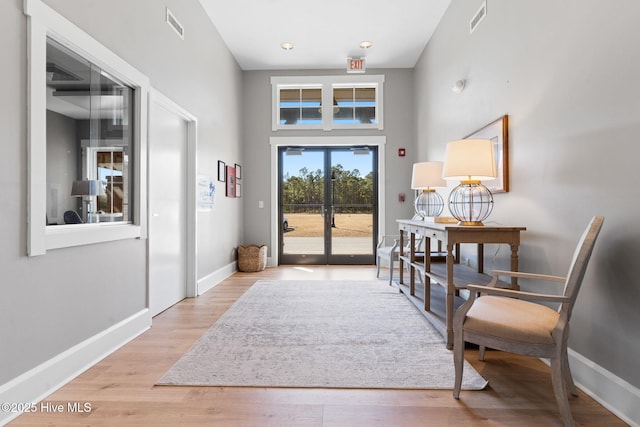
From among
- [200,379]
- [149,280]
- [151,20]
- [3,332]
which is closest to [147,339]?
[149,280]

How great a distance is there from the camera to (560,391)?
1422mm

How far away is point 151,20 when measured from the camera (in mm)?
2713

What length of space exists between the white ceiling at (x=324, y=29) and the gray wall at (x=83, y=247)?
62 centimetres

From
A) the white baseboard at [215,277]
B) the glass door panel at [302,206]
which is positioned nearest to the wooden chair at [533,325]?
the white baseboard at [215,277]

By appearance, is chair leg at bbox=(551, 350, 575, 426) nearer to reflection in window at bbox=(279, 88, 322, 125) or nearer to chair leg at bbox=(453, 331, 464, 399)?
chair leg at bbox=(453, 331, 464, 399)

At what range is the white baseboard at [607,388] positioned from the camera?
4.73ft

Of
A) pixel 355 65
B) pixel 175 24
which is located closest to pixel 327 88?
pixel 355 65

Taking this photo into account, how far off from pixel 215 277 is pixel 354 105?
3.54m

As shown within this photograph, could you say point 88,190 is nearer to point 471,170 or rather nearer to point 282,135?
point 471,170

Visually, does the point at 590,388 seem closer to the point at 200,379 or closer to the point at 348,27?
the point at 200,379

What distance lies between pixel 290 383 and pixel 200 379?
0.51 m

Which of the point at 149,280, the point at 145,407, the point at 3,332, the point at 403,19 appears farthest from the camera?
the point at 403,19

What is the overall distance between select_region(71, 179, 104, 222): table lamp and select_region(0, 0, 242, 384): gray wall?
22cm

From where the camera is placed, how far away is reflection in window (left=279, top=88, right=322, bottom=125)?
219 inches
